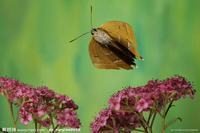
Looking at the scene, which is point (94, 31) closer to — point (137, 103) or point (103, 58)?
point (103, 58)

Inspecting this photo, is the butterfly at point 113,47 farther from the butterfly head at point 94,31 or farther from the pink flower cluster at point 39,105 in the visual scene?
the pink flower cluster at point 39,105

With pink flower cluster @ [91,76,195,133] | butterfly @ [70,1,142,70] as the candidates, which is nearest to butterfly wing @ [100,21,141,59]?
butterfly @ [70,1,142,70]

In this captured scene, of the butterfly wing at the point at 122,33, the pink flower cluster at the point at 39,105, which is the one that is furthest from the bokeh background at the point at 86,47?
the pink flower cluster at the point at 39,105

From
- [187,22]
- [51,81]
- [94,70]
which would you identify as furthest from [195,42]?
[51,81]

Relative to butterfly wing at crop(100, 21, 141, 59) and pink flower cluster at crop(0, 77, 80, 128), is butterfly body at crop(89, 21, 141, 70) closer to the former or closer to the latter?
butterfly wing at crop(100, 21, 141, 59)

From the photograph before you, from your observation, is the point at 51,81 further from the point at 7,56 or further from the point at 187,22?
the point at 187,22

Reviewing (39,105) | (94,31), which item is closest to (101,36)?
(94,31)
